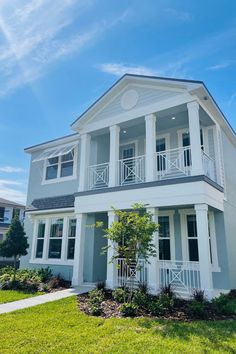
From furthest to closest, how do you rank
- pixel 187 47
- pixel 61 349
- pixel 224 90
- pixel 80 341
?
pixel 224 90, pixel 187 47, pixel 80 341, pixel 61 349

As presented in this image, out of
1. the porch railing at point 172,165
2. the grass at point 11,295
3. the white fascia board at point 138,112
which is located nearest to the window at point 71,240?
the grass at point 11,295

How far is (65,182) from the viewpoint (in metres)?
17.0

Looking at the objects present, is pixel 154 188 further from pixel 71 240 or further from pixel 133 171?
pixel 71 240

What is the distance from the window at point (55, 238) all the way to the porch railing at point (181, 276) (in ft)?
22.0

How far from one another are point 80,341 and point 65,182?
11871 mm

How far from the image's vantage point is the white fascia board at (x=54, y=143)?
1703cm

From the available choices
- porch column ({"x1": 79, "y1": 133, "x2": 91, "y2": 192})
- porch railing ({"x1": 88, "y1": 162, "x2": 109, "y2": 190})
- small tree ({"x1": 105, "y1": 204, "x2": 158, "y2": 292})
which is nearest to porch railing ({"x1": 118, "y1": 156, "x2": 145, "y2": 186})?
porch railing ({"x1": 88, "y1": 162, "x2": 109, "y2": 190})

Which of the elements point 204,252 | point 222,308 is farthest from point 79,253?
point 222,308

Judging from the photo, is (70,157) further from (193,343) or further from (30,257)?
(193,343)

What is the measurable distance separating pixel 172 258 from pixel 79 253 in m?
4.64

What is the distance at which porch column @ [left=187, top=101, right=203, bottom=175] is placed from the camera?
10395 mm

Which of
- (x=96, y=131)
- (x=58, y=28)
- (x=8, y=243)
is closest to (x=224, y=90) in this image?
(x=96, y=131)

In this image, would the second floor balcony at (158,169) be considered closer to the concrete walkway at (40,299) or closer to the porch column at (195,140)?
the porch column at (195,140)

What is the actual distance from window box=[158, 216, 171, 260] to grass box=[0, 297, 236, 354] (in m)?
5.60
